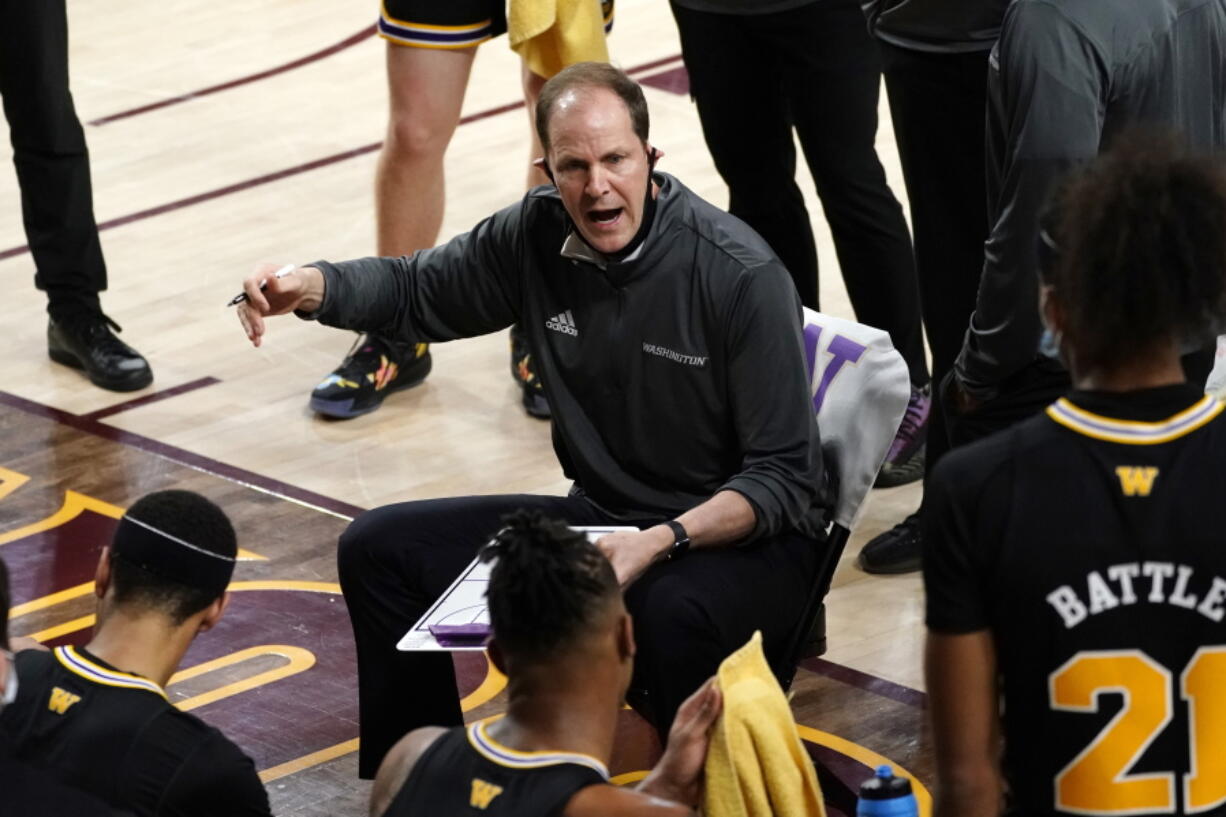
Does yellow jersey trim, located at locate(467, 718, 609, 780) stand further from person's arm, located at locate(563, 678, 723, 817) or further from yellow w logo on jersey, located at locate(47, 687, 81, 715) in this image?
yellow w logo on jersey, located at locate(47, 687, 81, 715)

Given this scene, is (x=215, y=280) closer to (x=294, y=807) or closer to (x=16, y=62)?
(x=16, y=62)

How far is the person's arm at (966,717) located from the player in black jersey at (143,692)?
0.96 metres

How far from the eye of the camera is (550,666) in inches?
104

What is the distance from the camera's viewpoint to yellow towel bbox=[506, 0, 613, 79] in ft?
17.1

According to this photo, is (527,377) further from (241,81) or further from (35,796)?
(241,81)

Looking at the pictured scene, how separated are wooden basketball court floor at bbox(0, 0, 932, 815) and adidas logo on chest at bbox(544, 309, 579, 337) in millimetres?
775

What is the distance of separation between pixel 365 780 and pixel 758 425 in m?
0.98

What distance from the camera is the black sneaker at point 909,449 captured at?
515cm

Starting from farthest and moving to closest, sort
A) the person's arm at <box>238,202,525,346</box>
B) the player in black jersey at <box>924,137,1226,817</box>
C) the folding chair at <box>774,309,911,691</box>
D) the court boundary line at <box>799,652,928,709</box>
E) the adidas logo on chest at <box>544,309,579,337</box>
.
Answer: the court boundary line at <box>799,652,928,709</box> → the person's arm at <box>238,202,525,346</box> → the adidas logo on chest at <box>544,309,579,337</box> → the folding chair at <box>774,309,911,691</box> → the player in black jersey at <box>924,137,1226,817</box>

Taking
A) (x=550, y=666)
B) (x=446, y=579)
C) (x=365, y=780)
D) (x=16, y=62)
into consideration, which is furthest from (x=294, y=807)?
(x=16, y=62)

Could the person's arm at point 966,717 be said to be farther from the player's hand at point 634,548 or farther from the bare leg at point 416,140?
the bare leg at point 416,140

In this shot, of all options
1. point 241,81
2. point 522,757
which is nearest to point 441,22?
point 522,757

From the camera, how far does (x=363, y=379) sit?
18.8 feet

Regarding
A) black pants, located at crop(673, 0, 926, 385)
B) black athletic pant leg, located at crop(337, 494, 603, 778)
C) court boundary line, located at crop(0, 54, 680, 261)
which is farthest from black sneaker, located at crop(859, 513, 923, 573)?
court boundary line, located at crop(0, 54, 680, 261)
